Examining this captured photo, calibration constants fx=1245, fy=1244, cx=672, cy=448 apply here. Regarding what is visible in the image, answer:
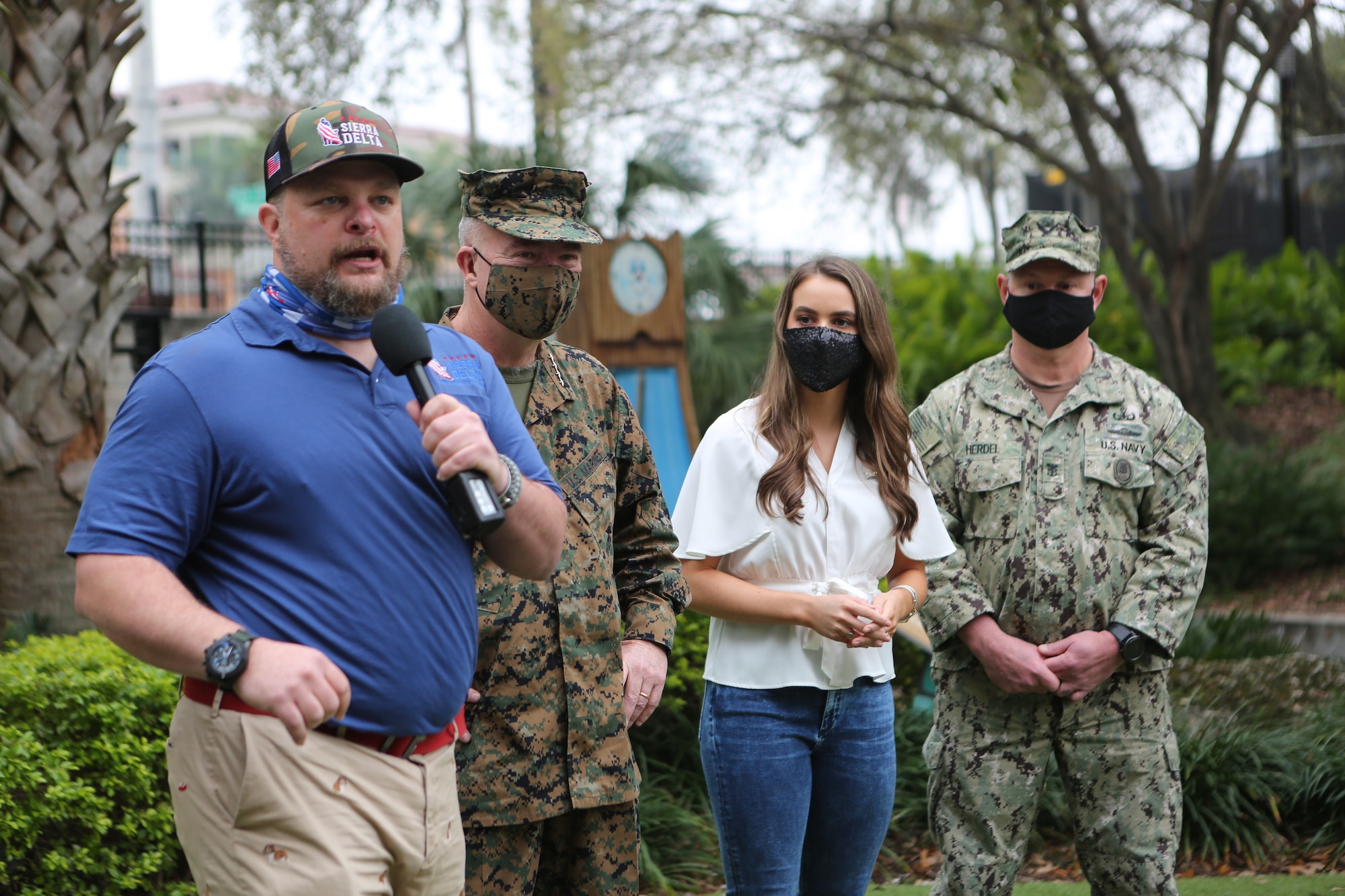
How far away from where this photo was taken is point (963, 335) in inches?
572

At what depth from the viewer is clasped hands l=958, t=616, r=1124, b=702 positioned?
11.4ft

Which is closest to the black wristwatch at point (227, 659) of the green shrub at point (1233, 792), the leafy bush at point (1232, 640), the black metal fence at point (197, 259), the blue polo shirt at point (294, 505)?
the blue polo shirt at point (294, 505)

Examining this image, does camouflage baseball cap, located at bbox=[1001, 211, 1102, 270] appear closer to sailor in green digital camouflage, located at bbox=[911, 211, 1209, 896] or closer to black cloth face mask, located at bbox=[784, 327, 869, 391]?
sailor in green digital camouflage, located at bbox=[911, 211, 1209, 896]

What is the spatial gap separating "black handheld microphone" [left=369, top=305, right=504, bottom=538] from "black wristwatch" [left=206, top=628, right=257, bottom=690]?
1.26ft

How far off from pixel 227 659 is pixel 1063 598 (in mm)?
2468

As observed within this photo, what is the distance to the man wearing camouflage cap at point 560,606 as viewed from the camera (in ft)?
9.06

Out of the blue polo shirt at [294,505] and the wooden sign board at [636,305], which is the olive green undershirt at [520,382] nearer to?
the blue polo shirt at [294,505]

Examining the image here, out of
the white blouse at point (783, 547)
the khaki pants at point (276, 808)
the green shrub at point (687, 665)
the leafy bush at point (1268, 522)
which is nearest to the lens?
the khaki pants at point (276, 808)

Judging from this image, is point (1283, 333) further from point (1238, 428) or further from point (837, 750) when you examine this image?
point (837, 750)

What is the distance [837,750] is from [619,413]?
3.43 feet

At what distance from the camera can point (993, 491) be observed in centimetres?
370

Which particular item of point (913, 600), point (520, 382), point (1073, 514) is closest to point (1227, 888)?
point (1073, 514)

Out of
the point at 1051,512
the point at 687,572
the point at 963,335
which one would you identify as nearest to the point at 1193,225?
the point at 963,335

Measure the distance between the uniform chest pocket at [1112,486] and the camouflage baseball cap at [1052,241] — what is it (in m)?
0.59
